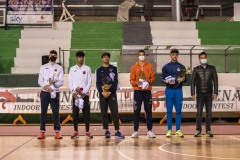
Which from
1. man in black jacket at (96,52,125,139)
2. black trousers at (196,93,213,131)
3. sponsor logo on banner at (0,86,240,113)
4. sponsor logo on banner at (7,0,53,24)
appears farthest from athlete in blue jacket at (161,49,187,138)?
sponsor logo on banner at (7,0,53,24)

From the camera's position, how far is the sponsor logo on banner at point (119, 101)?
666 inches

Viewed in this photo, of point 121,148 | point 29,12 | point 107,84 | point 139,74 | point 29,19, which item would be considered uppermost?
point 29,12

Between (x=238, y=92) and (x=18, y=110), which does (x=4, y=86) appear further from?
(x=238, y=92)

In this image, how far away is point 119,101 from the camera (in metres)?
17.0

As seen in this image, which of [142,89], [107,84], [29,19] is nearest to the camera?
[107,84]

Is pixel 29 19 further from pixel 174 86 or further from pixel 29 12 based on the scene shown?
pixel 174 86

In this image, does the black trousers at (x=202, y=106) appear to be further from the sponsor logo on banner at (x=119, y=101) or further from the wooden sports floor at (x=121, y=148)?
the sponsor logo on banner at (x=119, y=101)

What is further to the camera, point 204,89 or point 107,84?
point 204,89

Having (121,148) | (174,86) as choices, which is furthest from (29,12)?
(121,148)

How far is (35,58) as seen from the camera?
23.6 m

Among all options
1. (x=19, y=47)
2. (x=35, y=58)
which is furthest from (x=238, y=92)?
(x=19, y=47)

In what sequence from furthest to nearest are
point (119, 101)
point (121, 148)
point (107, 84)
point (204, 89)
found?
1. point (119, 101)
2. point (204, 89)
3. point (107, 84)
4. point (121, 148)

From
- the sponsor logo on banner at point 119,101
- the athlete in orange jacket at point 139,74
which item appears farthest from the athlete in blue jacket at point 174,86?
the sponsor logo on banner at point 119,101

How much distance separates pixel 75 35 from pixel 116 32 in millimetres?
2417
